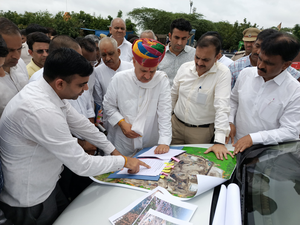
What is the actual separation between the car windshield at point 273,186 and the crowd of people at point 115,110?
20 cm

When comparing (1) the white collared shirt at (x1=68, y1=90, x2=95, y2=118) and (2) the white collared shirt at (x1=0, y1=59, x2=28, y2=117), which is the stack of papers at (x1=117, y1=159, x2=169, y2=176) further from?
(2) the white collared shirt at (x1=0, y1=59, x2=28, y2=117)

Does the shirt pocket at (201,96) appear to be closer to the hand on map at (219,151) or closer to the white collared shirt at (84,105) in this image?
the hand on map at (219,151)

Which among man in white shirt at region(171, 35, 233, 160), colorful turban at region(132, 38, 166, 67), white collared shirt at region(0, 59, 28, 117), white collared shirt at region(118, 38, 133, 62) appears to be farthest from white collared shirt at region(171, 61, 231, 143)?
white collared shirt at region(118, 38, 133, 62)

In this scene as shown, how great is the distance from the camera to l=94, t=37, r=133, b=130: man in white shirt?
2734 mm

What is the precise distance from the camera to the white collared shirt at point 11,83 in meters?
1.69

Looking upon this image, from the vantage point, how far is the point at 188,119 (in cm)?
219

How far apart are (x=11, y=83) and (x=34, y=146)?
1.00 meters

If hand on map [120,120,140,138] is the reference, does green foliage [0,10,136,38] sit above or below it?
above

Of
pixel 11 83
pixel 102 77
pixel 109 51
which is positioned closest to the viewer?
pixel 11 83

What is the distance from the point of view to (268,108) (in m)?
1.81

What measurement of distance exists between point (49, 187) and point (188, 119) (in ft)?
4.75

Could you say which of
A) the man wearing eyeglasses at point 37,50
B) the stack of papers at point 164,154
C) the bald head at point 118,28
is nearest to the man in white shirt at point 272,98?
the stack of papers at point 164,154

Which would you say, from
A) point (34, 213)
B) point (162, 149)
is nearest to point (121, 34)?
Answer: point (162, 149)

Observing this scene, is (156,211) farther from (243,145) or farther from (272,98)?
(272,98)
